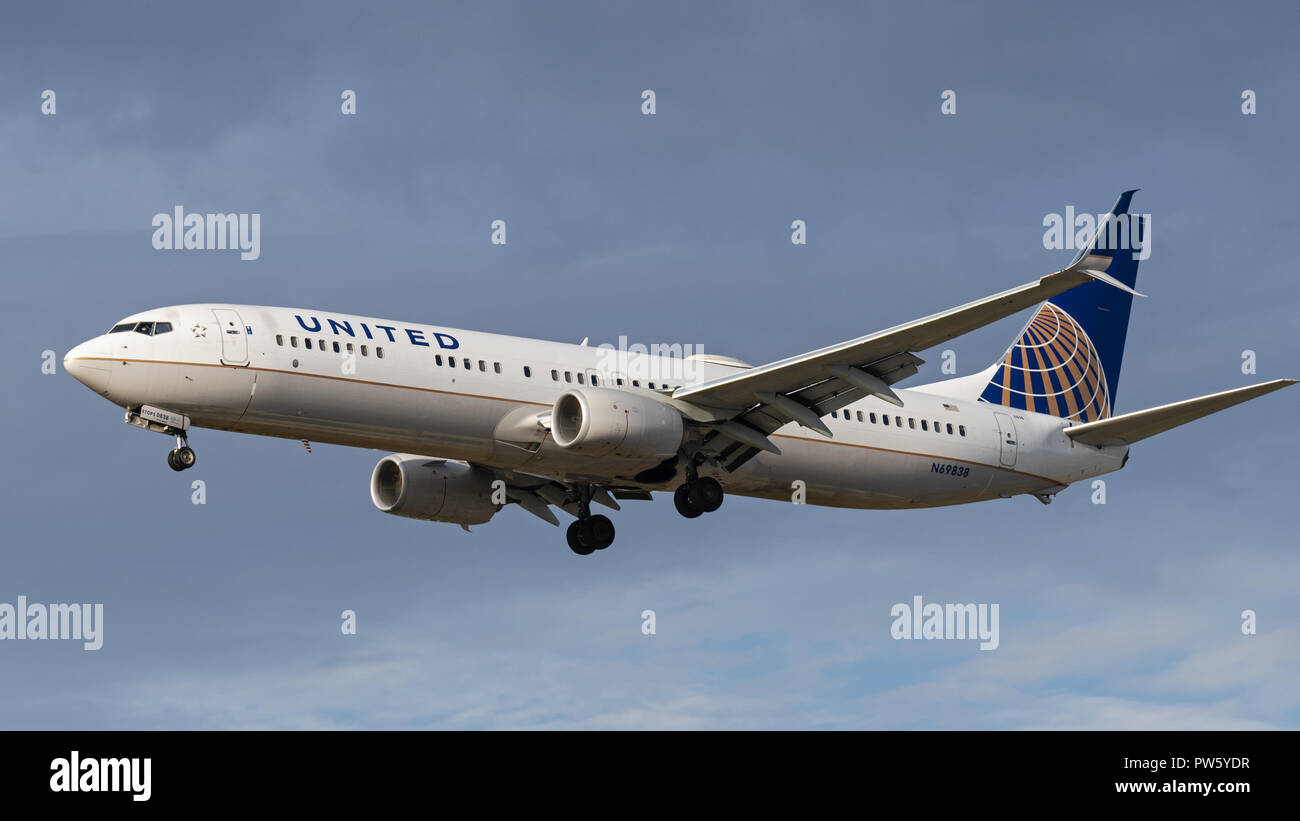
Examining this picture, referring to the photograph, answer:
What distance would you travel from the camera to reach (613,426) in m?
39.7

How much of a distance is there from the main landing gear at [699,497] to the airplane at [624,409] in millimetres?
61

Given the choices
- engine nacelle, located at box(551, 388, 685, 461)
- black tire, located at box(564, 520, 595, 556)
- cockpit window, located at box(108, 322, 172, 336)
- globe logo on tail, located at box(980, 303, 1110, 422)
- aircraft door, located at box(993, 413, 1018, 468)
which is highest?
globe logo on tail, located at box(980, 303, 1110, 422)

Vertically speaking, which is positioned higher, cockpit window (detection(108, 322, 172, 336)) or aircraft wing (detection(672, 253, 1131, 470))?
cockpit window (detection(108, 322, 172, 336))

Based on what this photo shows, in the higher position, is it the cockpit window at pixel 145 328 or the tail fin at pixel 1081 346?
the tail fin at pixel 1081 346

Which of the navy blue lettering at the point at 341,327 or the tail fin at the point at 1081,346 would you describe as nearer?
the navy blue lettering at the point at 341,327

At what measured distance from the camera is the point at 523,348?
41312 mm

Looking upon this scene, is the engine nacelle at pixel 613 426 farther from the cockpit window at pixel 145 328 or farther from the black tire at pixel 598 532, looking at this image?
the cockpit window at pixel 145 328

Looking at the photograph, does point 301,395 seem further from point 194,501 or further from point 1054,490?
point 1054,490

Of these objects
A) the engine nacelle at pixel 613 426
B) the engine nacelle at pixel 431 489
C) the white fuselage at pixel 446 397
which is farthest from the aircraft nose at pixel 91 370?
the engine nacelle at pixel 431 489

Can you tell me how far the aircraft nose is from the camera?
122 feet

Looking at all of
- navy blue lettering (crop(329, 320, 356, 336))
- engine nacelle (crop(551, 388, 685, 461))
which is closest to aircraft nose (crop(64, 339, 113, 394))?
navy blue lettering (crop(329, 320, 356, 336))

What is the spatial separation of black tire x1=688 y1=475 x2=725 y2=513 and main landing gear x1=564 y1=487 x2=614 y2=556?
4760mm

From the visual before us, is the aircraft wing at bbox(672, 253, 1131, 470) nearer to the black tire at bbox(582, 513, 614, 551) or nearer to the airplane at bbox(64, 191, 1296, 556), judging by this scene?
the airplane at bbox(64, 191, 1296, 556)

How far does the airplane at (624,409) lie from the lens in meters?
37.5
